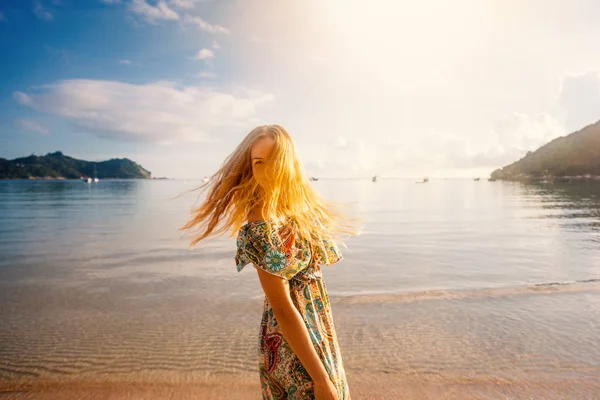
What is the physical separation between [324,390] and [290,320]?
401 mm

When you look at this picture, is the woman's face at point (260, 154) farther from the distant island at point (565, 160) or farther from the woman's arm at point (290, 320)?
the distant island at point (565, 160)

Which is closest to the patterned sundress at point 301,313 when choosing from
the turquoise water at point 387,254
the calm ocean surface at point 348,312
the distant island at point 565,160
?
the calm ocean surface at point 348,312

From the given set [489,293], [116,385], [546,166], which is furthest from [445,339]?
[546,166]

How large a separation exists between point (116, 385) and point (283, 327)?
4.27m

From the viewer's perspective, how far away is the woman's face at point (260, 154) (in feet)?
6.32

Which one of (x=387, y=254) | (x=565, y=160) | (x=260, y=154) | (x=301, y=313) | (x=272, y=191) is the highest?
(x=565, y=160)

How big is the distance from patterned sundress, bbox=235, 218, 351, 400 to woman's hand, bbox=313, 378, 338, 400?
139 millimetres

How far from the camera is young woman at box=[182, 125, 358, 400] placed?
176 cm

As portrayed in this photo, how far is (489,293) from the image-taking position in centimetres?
872

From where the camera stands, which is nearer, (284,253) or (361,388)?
(284,253)

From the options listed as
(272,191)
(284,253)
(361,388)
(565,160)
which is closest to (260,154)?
(272,191)

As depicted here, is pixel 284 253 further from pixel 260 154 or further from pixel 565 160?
pixel 565 160

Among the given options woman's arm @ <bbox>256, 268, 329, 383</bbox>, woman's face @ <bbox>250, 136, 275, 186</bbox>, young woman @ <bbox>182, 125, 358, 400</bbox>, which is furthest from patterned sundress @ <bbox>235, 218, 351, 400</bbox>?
woman's face @ <bbox>250, 136, 275, 186</bbox>

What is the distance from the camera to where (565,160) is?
498 feet
